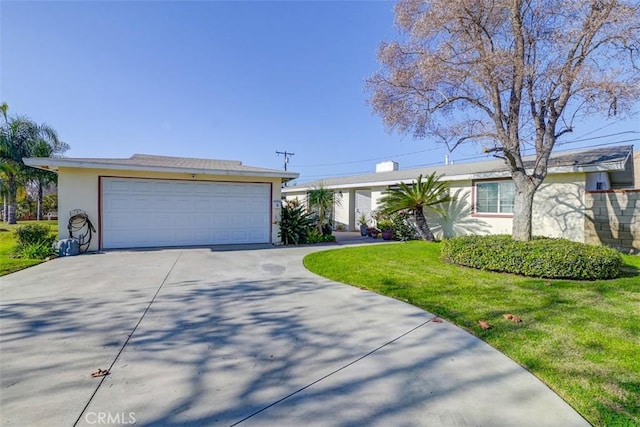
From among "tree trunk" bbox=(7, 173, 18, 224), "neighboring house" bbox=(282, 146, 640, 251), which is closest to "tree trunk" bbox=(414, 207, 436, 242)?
"neighboring house" bbox=(282, 146, 640, 251)

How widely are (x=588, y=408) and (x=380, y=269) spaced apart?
4.73m

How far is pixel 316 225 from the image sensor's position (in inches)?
512

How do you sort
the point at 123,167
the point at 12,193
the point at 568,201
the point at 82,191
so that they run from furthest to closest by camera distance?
the point at 12,193 → the point at 568,201 → the point at 82,191 → the point at 123,167

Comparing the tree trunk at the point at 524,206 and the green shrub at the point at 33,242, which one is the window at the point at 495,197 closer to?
the tree trunk at the point at 524,206

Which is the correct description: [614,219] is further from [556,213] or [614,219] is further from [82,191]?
[82,191]

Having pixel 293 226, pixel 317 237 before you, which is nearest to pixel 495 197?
pixel 317 237

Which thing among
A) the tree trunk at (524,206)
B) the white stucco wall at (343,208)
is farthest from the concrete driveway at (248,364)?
the white stucco wall at (343,208)

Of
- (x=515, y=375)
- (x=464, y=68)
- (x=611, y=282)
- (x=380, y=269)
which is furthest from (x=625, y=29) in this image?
(x=515, y=375)

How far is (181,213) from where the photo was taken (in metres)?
10.1

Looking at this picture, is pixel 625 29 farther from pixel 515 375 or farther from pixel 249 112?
pixel 249 112

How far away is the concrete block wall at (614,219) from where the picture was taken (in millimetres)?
8414

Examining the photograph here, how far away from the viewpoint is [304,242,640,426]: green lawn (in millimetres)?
2420

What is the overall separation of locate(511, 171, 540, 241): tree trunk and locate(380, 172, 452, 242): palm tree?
159 inches

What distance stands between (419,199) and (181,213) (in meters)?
8.63
